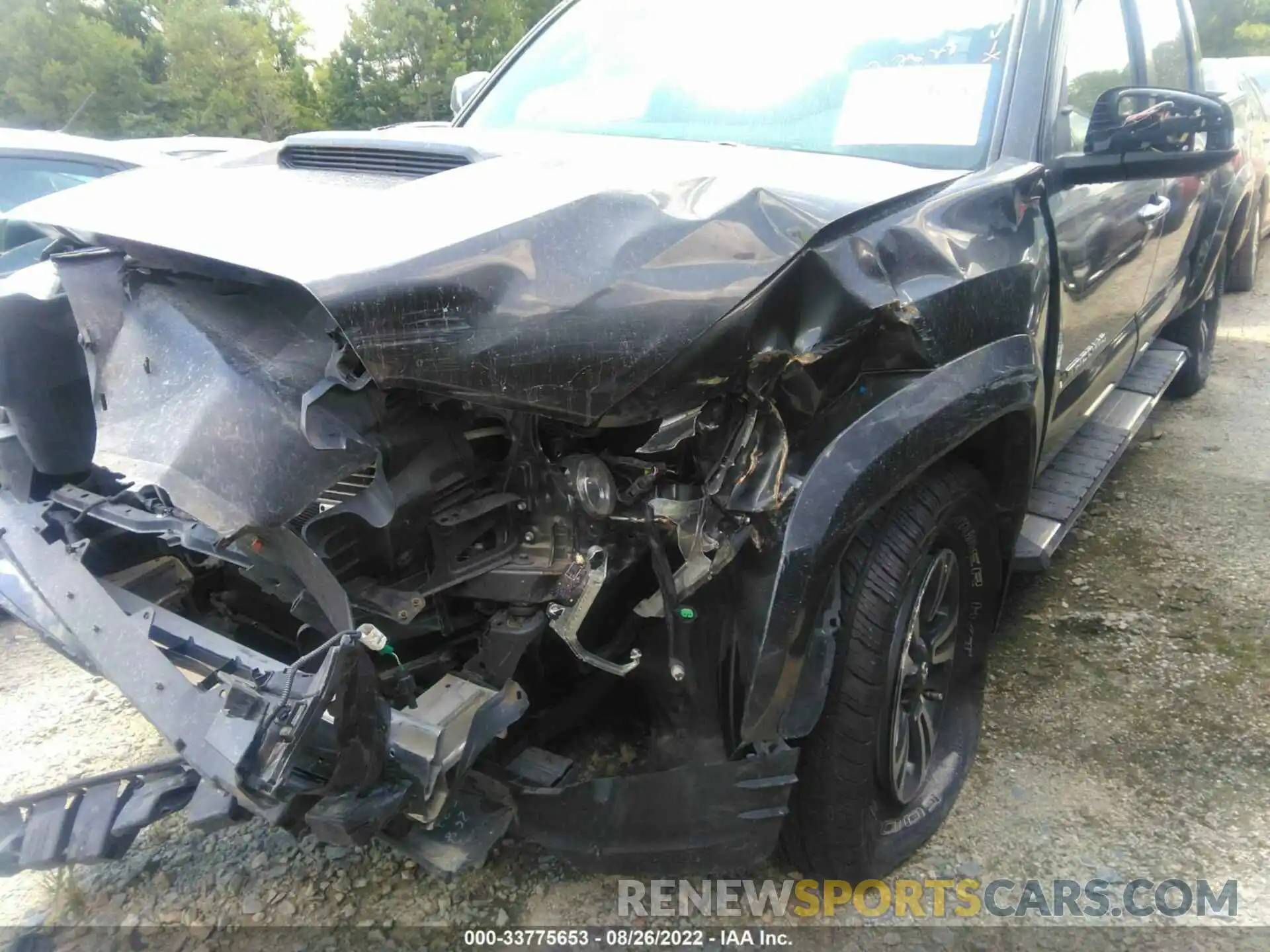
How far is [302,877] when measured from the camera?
230 centimetres

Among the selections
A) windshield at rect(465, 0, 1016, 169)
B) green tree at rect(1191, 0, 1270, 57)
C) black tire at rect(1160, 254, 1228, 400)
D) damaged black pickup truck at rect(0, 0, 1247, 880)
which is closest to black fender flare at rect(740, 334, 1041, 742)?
damaged black pickup truck at rect(0, 0, 1247, 880)

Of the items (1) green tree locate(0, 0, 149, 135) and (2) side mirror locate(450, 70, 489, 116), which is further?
(1) green tree locate(0, 0, 149, 135)

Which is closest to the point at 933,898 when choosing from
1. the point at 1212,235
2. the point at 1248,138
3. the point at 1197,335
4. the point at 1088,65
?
the point at 1088,65

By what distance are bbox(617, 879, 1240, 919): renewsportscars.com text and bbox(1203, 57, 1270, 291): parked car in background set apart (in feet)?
10.9

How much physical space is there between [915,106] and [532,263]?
1.37 m

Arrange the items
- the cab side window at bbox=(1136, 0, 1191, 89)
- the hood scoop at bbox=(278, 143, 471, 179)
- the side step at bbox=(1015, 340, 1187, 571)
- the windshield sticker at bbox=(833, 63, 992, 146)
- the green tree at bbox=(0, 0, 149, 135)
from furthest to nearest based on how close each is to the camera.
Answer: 1. the green tree at bbox=(0, 0, 149, 135)
2. the cab side window at bbox=(1136, 0, 1191, 89)
3. the side step at bbox=(1015, 340, 1187, 571)
4. the windshield sticker at bbox=(833, 63, 992, 146)
5. the hood scoop at bbox=(278, 143, 471, 179)

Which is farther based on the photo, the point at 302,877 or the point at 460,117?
the point at 460,117

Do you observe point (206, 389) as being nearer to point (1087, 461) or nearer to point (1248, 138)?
point (1087, 461)

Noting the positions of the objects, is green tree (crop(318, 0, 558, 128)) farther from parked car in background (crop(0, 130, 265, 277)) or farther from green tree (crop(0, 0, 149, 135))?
parked car in background (crop(0, 130, 265, 277))

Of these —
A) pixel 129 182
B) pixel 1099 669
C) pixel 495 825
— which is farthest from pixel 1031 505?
pixel 129 182

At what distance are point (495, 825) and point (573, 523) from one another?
597 millimetres

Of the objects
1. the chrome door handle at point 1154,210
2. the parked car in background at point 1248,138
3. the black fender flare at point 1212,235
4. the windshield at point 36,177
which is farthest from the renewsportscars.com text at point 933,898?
the windshield at point 36,177

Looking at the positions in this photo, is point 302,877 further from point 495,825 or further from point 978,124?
point 978,124

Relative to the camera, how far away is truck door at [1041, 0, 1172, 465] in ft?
8.36
